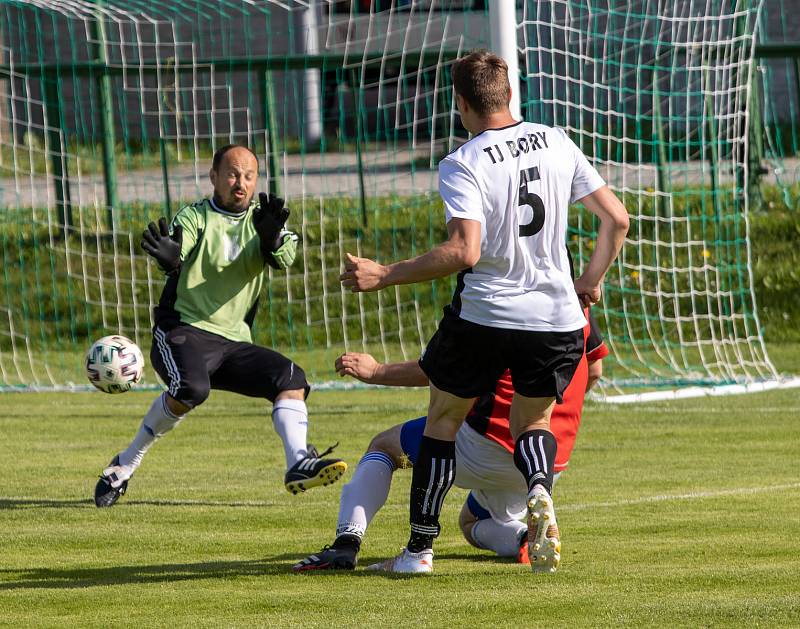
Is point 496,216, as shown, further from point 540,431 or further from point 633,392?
point 633,392

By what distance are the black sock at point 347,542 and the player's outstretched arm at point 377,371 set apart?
1.95ft

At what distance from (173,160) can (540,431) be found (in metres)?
12.6

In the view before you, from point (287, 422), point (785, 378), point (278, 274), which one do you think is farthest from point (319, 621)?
point (278, 274)

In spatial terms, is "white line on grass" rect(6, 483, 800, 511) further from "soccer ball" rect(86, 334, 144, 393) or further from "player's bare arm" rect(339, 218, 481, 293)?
"player's bare arm" rect(339, 218, 481, 293)

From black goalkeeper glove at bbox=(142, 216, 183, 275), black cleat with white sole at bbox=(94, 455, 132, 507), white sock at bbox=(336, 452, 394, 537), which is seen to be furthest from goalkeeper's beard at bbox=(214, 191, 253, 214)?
white sock at bbox=(336, 452, 394, 537)

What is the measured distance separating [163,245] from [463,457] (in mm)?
2292

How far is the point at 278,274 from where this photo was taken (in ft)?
52.2

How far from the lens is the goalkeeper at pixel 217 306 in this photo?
25.4 ft

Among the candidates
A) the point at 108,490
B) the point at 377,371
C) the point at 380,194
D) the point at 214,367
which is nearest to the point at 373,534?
the point at 377,371

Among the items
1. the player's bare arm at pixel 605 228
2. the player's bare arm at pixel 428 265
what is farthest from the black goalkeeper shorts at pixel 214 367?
the player's bare arm at pixel 428 265

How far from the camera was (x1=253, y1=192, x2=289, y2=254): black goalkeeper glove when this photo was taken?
308 inches

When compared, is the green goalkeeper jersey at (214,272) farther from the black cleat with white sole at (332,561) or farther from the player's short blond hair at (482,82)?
the player's short blond hair at (482,82)

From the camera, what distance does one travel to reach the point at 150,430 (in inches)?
315

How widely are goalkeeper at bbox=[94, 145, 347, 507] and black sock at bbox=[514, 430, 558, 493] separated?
209cm
